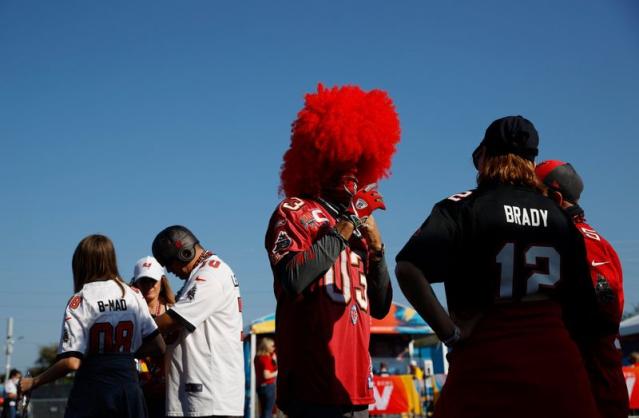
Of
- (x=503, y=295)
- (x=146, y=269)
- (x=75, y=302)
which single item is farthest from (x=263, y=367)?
(x=503, y=295)

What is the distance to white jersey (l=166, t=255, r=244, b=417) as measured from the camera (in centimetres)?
473

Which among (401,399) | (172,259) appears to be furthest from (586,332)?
(401,399)

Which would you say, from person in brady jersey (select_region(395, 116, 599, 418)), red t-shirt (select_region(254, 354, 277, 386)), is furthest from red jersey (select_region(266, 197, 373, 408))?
red t-shirt (select_region(254, 354, 277, 386))

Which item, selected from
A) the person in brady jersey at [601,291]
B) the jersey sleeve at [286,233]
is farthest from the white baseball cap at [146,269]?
the person in brady jersey at [601,291]

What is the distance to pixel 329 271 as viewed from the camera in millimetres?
3660

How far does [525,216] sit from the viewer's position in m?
3.05

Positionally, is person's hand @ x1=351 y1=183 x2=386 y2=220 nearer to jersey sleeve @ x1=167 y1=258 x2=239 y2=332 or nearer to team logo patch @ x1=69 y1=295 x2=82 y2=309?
jersey sleeve @ x1=167 y1=258 x2=239 y2=332

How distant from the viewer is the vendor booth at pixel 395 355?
17.4 m

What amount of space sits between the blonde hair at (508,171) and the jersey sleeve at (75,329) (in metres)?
3.01

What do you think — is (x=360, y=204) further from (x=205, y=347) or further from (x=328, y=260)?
(x=205, y=347)

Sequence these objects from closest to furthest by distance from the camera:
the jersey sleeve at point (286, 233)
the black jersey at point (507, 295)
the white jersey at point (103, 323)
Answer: the black jersey at point (507, 295)
the jersey sleeve at point (286, 233)
the white jersey at point (103, 323)

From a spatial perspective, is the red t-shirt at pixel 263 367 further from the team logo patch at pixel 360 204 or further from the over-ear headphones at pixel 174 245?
the team logo patch at pixel 360 204

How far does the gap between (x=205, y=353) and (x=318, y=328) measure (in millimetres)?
1550

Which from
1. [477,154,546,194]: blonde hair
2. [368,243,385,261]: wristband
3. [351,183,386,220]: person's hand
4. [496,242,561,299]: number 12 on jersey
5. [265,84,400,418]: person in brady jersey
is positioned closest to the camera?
[496,242,561,299]: number 12 on jersey
